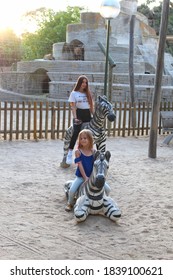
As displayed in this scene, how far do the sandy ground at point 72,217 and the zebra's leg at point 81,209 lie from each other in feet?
0.28

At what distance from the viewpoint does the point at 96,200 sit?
5285 mm

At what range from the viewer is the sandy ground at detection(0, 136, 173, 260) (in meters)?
4.44

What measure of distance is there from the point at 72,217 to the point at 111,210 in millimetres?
507

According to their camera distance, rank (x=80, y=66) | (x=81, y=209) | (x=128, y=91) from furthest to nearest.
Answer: (x=80, y=66) < (x=128, y=91) < (x=81, y=209)

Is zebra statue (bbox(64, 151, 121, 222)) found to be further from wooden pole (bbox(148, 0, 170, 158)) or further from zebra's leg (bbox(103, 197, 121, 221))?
wooden pole (bbox(148, 0, 170, 158))

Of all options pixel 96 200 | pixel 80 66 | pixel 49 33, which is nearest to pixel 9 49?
pixel 49 33

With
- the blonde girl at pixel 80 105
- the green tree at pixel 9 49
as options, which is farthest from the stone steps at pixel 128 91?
the green tree at pixel 9 49

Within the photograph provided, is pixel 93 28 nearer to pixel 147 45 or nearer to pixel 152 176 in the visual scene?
pixel 147 45

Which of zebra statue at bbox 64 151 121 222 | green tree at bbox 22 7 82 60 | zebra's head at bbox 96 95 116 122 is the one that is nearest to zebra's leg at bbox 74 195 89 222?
zebra statue at bbox 64 151 121 222

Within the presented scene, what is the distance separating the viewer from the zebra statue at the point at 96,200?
5.15 metres

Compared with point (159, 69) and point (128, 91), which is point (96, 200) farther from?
point (128, 91)

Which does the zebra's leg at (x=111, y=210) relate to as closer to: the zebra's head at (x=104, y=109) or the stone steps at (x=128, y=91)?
the zebra's head at (x=104, y=109)

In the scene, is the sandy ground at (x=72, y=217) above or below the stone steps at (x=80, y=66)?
below
